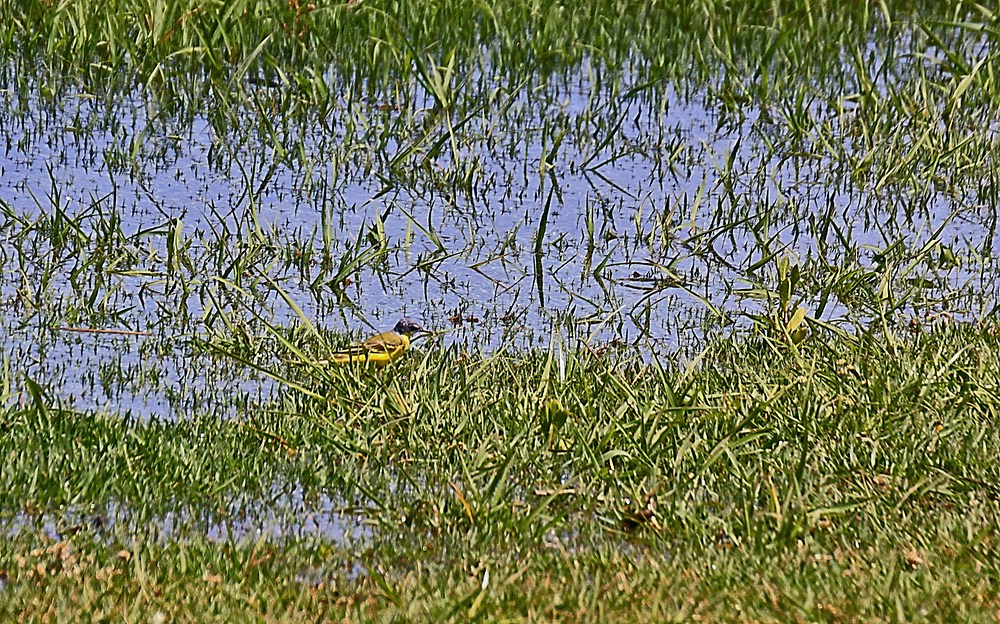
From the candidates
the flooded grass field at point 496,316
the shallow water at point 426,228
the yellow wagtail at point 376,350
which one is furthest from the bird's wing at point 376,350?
the shallow water at point 426,228

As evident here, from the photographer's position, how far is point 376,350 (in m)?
4.64

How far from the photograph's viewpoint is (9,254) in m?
5.53

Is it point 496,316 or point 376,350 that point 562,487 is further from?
point 496,316

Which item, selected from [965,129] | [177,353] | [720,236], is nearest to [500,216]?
[720,236]

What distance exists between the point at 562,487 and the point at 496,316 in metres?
1.62

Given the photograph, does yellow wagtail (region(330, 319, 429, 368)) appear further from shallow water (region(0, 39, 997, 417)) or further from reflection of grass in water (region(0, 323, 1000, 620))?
shallow water (region(0, 39, 997, 417))

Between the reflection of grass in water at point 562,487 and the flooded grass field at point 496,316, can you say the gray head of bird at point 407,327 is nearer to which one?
the flooded grass field at point 496,316

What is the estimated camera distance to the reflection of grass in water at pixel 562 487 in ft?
10.00

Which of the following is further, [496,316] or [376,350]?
[496,316]

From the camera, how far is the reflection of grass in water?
10.00 ft

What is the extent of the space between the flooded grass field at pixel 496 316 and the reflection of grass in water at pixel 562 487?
0.01 m

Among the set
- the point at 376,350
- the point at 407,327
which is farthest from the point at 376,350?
the point at 407,327

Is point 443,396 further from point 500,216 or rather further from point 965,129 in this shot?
point 965,129

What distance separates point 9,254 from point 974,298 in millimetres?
3540
